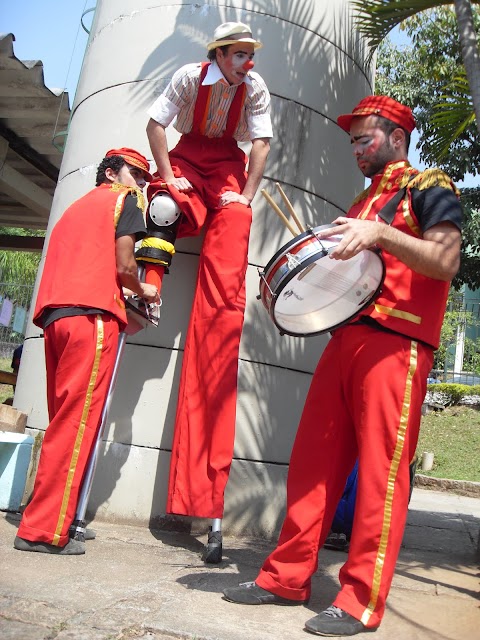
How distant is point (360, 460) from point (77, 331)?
4.45 ft

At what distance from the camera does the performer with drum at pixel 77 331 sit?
3.14 m

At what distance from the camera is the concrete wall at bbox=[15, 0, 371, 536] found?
12.8 ft

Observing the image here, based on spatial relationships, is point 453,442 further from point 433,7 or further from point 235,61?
point 235,61

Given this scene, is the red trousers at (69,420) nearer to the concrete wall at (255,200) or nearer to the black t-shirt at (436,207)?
the concrete wall at (255,200)

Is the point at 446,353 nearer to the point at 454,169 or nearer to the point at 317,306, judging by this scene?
the point at 454,169

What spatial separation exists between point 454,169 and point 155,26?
28.7 feet

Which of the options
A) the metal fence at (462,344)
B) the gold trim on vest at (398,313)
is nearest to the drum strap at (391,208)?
the gold trim on vest at (398,313)

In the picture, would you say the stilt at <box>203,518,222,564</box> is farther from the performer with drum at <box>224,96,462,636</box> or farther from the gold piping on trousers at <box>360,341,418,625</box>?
the gold piping on trousers at <box>360,341,418,625</box>

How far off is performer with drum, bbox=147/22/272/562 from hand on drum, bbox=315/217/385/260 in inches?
50.0

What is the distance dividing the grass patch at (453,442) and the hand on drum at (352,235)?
8.17 m

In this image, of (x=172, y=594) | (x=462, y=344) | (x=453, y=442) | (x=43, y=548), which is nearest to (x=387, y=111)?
(x=172, y=594)

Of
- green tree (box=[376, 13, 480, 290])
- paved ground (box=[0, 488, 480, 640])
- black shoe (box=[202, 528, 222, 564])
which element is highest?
green tree (box=[376, 13, 480, 290])

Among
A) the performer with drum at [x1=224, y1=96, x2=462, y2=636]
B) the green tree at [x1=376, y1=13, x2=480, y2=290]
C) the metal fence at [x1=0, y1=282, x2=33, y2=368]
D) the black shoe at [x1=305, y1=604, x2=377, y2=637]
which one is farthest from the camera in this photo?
the metal fence at [x1=0, y1=282, x2=33, y2=368]

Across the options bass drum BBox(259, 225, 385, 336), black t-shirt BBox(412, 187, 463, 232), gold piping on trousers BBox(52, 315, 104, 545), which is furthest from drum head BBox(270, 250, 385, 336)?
gold piping on trousers BBox(52, 315, 104, 545)
